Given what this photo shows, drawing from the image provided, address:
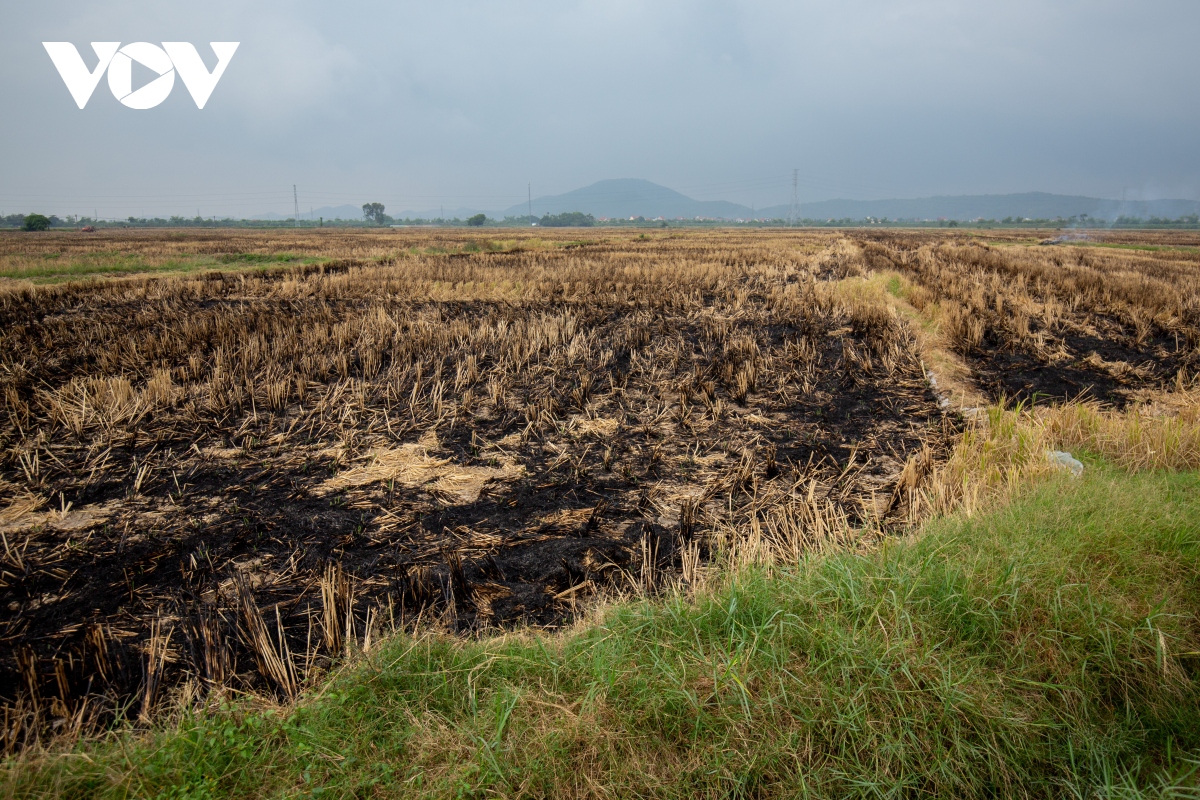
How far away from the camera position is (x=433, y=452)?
6109 mm

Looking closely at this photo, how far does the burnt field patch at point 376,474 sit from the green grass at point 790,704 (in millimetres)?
614

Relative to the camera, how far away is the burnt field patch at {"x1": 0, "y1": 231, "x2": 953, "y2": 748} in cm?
339

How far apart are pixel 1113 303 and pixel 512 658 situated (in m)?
16.4

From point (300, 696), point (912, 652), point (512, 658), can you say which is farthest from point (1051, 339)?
point (300, 696)

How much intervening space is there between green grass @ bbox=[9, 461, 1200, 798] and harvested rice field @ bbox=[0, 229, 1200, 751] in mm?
500

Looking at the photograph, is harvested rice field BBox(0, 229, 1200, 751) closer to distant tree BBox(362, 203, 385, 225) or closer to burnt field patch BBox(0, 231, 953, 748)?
burnt field patch BBox(0, 231, 953, 748)

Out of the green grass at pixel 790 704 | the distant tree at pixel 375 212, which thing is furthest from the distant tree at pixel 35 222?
the green grass at pixel 790 704

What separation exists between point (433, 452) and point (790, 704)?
457 centimetres

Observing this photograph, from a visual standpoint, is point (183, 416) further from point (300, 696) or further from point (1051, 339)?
point (1051, 339)

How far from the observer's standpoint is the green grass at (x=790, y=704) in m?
2.12

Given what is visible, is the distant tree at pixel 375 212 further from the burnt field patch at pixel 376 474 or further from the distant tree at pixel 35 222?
the burnt field patch at pixel 376 474

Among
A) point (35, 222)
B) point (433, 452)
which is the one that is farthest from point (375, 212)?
point (433, 452)

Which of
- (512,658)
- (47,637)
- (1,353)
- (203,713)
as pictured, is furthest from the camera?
(1,353)

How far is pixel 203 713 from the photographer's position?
2.43 meters
